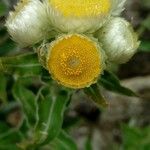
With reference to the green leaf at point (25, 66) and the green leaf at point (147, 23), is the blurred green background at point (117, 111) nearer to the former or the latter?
the green leaf at point (147, 23)

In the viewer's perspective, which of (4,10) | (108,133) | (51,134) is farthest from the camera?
Result: (108,133)

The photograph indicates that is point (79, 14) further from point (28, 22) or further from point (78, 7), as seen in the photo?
point (28, 22)

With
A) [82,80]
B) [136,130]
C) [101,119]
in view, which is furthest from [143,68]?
[82,80]

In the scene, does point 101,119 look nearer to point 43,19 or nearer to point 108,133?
point 108,133

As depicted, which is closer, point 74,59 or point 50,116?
point 74,59

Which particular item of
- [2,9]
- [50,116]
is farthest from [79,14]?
[2,9]

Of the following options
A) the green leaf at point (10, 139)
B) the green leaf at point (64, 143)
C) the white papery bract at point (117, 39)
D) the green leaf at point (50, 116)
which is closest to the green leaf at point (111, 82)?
the green leaf at point (50, 116)
